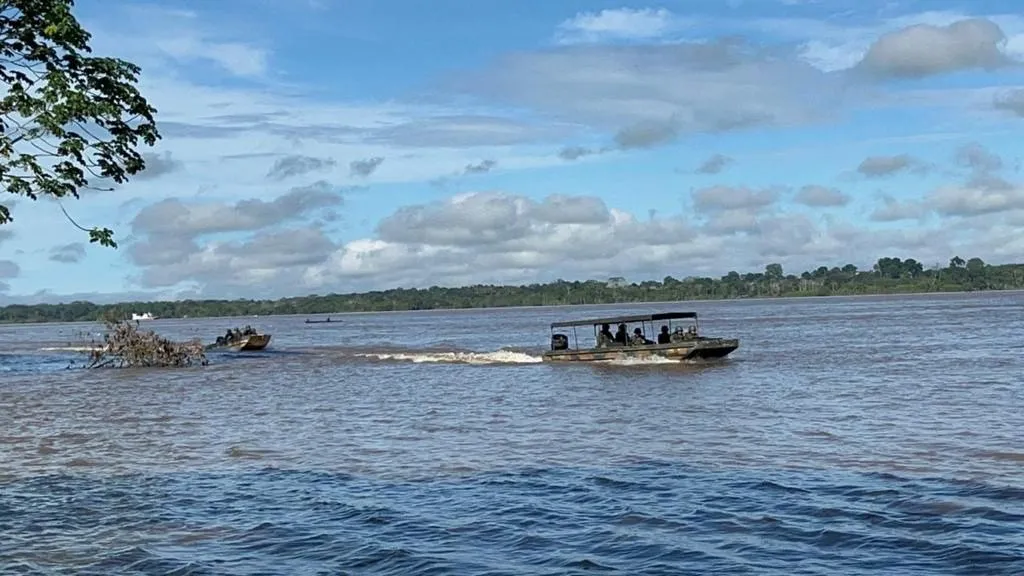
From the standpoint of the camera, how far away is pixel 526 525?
1427 centimetres

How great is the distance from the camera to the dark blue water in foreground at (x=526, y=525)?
12.2 metres

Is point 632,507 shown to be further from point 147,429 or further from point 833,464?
point 147,429

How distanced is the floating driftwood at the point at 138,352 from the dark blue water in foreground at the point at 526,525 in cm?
3921

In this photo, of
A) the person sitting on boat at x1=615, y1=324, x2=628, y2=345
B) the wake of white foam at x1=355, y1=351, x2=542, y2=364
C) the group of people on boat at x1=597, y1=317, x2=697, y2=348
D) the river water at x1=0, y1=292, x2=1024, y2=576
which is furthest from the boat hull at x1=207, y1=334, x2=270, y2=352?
the river water at x1=0, y1=292, x2=1024, y2=576

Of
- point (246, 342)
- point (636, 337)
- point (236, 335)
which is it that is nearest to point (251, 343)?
point (246, 342)

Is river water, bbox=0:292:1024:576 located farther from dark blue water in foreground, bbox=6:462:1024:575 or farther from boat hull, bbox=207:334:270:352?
boat hull, bbox=207:334:270:352

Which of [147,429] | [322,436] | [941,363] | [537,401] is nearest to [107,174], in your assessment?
[322,436]

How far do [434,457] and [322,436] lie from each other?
4.98 meters

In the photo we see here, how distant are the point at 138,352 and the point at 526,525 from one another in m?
46.1

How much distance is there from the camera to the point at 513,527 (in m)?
14.2

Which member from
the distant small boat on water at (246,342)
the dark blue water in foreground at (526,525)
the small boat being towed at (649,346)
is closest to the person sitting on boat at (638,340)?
the small boat being towed at (649,346)

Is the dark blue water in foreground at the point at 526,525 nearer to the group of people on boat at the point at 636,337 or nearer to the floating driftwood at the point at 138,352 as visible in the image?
the group of people on boat at the point at 636,337

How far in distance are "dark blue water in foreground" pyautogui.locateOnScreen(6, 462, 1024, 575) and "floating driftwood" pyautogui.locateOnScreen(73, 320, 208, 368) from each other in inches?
1544

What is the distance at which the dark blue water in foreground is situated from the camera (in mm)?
12211
